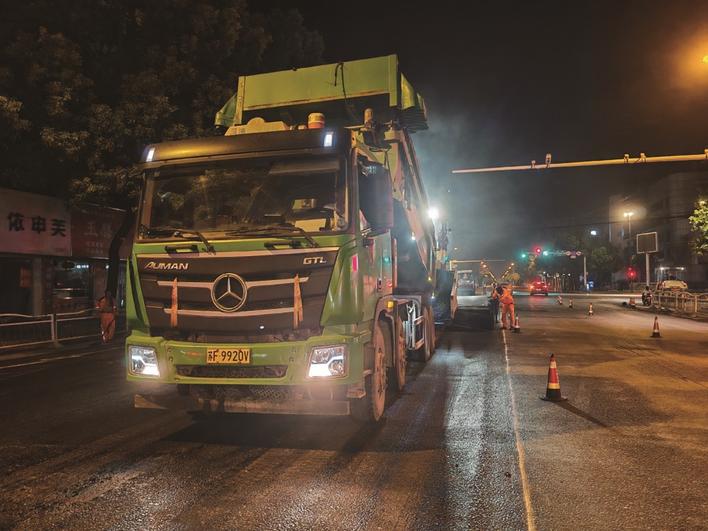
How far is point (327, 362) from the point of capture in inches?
197

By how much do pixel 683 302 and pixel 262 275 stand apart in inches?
1097

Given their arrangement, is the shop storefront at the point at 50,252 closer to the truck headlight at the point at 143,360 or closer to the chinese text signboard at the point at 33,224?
the chinese text signboard at the point at 33,224

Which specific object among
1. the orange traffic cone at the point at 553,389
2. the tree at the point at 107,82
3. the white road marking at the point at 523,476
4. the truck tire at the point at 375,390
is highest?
the tree at the point at 107,82

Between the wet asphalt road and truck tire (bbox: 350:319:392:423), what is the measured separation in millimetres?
233

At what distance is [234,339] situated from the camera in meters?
5.21

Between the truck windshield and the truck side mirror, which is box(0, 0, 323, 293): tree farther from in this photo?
the truck side mirror

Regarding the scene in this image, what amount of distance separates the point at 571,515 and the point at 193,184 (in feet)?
14.6

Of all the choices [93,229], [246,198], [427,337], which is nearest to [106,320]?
[93,229]

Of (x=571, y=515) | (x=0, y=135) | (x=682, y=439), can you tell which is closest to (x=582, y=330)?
(x=682, y=439)

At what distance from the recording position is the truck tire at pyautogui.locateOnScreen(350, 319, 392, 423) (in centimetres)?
575

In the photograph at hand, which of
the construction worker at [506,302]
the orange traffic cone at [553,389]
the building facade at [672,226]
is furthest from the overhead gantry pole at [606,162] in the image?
the building facade at [672,226]

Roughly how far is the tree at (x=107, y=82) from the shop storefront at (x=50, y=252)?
928 millimetres

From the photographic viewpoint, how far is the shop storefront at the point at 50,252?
1766cm

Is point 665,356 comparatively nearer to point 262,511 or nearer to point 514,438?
point 514,438
